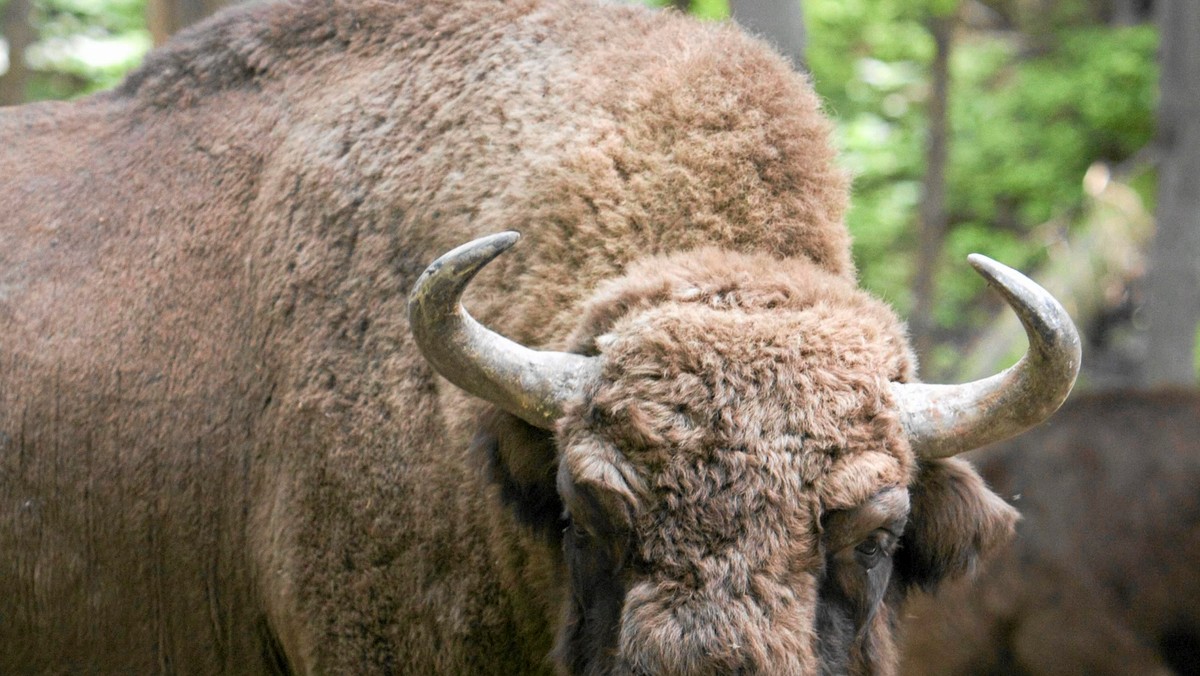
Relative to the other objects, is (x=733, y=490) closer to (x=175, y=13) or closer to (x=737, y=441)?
(x=737, y=441)

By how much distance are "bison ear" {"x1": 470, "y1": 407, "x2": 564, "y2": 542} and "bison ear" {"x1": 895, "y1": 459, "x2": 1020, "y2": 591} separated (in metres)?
1.06

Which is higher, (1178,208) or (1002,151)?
(1178,208)

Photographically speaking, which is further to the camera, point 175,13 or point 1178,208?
point 1178,208

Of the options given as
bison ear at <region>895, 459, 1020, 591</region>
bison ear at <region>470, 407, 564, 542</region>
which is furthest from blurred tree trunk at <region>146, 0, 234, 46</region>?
bison ear at <region>895, 459, 1020, 591</region>

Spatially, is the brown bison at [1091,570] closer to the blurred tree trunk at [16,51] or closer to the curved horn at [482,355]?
the curved horn at [482,355]

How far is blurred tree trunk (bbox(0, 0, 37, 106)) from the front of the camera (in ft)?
32.3

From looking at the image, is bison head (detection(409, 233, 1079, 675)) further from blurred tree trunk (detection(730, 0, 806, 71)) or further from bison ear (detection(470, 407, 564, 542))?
blurred tree trunk (detection(730, 0, 806, 71))

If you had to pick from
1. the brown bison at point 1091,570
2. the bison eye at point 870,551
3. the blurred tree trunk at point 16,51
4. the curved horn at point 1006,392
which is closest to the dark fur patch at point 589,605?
the bison eye at point 870,551

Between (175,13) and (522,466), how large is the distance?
5.29 meters

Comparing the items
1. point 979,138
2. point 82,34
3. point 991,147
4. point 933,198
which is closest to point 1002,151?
point 991,147

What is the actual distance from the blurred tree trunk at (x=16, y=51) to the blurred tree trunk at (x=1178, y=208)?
9490 millimetres

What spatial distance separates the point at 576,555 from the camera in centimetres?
350

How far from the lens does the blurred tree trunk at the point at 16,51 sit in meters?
9.84

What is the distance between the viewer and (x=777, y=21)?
554cm
